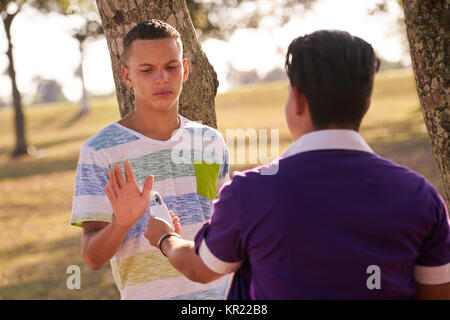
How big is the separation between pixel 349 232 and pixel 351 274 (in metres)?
0.14

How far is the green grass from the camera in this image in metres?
9.27

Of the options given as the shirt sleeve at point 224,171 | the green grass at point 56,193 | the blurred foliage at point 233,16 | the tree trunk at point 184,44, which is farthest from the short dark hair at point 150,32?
the blurred foliage at point 233,16

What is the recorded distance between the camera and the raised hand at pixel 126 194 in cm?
247

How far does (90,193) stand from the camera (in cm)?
283

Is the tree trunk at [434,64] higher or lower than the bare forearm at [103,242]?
higher

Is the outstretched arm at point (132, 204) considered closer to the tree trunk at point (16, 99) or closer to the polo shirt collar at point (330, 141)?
the polo shirt collar at point (330, 141)

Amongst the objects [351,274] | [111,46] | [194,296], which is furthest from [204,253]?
[111,46]

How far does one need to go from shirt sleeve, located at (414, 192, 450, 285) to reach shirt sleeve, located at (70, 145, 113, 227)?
1374 millimetres

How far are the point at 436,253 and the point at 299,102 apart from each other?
66cm

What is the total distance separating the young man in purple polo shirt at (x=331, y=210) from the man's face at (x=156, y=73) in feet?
3.84

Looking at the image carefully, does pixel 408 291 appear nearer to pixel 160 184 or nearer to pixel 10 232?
pixel 160 184

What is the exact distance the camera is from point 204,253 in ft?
7.04

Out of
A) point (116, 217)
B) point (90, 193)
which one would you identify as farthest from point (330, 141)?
point (90, 193)

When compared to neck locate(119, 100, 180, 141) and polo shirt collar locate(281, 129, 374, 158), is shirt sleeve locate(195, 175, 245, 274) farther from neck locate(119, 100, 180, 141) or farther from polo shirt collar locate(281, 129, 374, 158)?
neck locate(119, 100, 180, 141)
